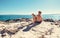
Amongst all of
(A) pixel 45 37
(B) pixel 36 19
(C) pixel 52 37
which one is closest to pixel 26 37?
(A) pixel 45 37

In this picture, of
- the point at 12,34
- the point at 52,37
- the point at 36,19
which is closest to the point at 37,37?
the point at 52,37

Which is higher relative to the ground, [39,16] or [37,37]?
[39,16]

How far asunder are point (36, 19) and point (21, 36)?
15.9 feet

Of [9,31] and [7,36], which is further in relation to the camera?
[9,31]

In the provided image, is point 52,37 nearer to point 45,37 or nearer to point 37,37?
point 45,37

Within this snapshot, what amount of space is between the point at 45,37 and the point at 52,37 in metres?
0.50

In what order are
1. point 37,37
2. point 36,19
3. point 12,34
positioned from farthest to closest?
1. point 36,19
2. point 12,34
3. point 37,37

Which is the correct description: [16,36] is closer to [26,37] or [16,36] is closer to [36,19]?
[26,37]

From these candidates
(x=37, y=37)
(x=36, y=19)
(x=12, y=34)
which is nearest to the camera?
(x=37, y=37)

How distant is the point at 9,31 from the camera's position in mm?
9125

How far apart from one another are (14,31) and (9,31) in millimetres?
377

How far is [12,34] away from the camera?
340 inches

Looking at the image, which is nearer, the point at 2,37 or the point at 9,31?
the point at 2,37

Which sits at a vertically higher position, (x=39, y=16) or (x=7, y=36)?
(x=39, y=16)
